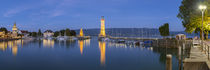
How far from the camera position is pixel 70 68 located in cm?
2508

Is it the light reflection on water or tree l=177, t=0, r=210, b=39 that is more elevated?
tree l=177, t=0, r=210, b=39

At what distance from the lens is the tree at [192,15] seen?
102 ft

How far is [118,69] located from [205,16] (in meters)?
16.8

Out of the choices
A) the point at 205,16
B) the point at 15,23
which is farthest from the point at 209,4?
the point at 15,23

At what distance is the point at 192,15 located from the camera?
Result: 109ft

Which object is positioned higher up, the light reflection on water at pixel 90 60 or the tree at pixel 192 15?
the tree at pixel 192 15

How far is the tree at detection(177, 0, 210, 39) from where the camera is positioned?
31.0 m

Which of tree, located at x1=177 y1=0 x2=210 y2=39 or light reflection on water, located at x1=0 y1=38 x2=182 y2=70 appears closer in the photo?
light reflection on water, located at x1=0 y1=38 x2=182 y2=70

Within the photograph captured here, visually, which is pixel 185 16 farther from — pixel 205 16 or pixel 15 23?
pixel 15 23

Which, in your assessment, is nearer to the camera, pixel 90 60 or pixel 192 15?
pixel 90 60

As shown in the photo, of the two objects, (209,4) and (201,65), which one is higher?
(209,4)

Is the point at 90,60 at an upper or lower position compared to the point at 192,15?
lower

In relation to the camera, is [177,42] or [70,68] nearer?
[70,68]

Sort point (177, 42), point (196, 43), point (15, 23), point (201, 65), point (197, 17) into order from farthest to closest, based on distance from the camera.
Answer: point (15, 23) < point (177, 42) < point (197, 17) < point (196, 43) < point (201, 65)
